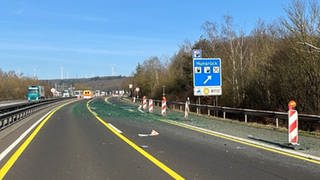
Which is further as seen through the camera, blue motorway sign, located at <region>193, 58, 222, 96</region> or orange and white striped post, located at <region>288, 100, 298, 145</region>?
blue motorway sign, located at <region>193, 58, 222, 96</region>

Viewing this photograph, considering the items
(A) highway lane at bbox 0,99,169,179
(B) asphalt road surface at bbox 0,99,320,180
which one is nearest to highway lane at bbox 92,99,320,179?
(B) asphalt road surface at bbox 0,99,320,180

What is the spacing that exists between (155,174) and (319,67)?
2499cm

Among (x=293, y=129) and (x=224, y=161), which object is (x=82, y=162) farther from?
(x=293, y=129)

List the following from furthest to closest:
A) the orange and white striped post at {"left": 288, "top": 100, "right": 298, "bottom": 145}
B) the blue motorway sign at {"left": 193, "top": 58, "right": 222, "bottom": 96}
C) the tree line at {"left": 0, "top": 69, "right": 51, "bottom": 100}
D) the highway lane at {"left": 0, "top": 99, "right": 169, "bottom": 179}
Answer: the tree line at {"left": 0, "top": 69, "right": 51, "bottom": 100}, the blue motorway sign at {"left": 193, "top": 58, "right": 222, "bottom": 96}, the orange and white striped post at {"left": 288, "top": 100, "right": 298, "bottom": 145}, the highway lane at {"left": 0, "top": 99, "right": 169, "bottom": 179}

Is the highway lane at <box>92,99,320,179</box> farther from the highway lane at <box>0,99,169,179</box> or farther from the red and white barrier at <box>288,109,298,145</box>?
the red and white barrier at <box>288,109,298,145</box>

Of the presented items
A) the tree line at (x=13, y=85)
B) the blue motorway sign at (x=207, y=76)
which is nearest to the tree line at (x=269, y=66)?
the blue motorway sign at (x=207, y=76)

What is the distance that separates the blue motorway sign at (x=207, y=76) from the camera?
1255 inches

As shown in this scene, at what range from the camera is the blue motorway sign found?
105ft

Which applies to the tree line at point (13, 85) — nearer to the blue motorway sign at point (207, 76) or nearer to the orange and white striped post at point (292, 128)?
the blue motorway sign at point (207, 76)

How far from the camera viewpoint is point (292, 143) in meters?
14.9

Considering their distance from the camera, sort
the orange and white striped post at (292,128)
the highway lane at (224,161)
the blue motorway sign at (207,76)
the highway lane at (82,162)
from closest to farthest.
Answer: the highway lane at (224,161), the highway lane at (82,162), the orange and white striped post at (292,128), the blue motorway sign at (207,76)

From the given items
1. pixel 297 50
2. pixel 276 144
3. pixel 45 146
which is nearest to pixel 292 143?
pixel 276 144

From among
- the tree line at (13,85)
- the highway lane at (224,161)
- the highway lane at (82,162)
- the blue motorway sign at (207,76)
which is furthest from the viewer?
the tree line at (13,85)

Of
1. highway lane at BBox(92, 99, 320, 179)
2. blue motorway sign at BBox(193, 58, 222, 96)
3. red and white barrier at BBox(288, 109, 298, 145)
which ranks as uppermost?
blue motorway sign at BBox(193, 58, 222, 96)
